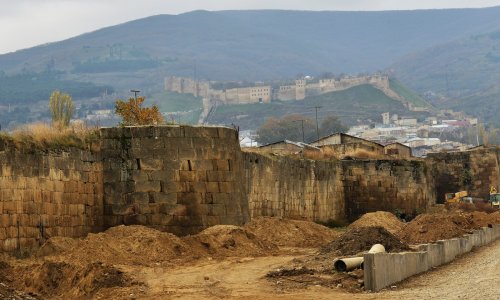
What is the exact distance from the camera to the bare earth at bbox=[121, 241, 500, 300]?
67.3 feet

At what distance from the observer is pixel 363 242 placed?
2575cm

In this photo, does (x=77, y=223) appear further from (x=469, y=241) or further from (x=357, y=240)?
(x=469, y=241)

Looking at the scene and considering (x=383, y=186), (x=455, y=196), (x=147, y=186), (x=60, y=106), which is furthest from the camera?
(x=455, y=196)

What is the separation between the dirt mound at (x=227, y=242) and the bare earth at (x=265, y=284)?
89 cm

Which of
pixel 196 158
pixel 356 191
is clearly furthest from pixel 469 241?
pixel 356 191

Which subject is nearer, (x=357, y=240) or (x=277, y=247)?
(x=357, y=240)

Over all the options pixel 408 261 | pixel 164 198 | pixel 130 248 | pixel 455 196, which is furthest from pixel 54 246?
pixel 455 196

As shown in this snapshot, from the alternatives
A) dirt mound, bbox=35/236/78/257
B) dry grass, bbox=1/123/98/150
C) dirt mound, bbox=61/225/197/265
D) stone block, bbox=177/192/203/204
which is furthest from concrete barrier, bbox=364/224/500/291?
dry grass, bbox=1/123/98/150

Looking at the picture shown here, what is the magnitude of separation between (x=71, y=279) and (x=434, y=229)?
47.7ft

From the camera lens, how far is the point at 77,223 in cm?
2778

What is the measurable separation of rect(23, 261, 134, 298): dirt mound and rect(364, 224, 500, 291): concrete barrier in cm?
404

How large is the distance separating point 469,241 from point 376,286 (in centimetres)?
1150

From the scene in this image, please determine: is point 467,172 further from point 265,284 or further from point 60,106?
point 265,284

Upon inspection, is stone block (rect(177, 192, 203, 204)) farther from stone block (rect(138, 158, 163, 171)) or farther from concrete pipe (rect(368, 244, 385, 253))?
concrete pipe (rect(368, 244, 385, 253))
